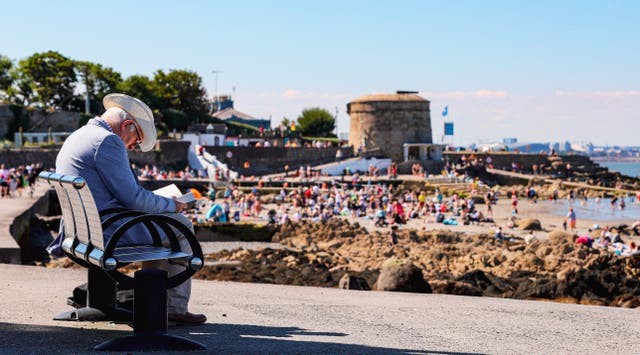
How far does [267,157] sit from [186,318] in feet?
183

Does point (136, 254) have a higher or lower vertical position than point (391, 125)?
lower

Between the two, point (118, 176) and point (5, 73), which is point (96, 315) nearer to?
point (118, 176)

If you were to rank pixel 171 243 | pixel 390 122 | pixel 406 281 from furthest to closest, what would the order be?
pixel 390 122
pixel 406 281
pixel 171 243

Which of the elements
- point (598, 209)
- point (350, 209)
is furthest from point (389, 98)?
point (350, 209)

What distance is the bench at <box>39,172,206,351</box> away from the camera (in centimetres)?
461

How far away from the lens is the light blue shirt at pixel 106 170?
4.78 m

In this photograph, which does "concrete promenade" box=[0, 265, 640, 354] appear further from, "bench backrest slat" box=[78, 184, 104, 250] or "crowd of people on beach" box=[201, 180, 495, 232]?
"crowd of people on beach" box=[201, 180, 495, 232]

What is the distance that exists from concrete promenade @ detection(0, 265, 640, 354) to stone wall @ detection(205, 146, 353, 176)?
52281 mm

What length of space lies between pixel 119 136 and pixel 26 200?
2514cm

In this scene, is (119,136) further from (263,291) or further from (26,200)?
(26,200)

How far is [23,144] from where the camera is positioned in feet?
187

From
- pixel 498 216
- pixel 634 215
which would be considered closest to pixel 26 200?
pixel 498 216

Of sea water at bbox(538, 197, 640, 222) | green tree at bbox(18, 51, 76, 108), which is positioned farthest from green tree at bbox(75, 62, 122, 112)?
sea water at bbox(538, 197, 640, 222)

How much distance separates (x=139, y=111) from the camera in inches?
201
